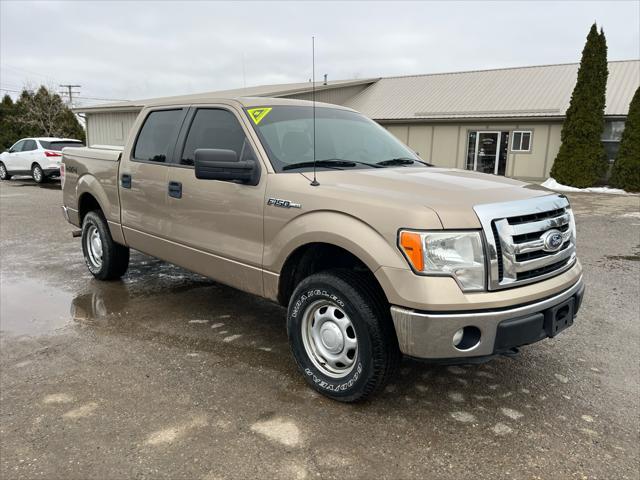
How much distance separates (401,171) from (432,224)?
1.01 metres

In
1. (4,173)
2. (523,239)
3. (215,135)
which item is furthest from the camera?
(4,173)

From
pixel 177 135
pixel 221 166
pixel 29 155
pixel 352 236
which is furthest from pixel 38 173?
pixel 352 236

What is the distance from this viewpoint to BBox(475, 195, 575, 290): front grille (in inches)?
107

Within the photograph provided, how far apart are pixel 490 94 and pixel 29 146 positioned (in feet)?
62.8

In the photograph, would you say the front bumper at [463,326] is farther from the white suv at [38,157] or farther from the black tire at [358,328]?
the white suv at [38,157]

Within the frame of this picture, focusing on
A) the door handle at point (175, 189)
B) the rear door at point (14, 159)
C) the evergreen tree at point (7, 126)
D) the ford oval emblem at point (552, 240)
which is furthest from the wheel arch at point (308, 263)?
Answer: the evergreen tree at point (7, 126)

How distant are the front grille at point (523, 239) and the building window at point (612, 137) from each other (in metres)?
18.3

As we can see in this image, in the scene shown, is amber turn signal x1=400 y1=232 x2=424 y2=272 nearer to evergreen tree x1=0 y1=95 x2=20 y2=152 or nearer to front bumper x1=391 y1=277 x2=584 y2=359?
front bumper x1=391 y1=277 x2=584 y2=359

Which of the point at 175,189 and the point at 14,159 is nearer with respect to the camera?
the point at 175,189

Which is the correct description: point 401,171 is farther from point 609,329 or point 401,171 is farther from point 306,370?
point 609,329

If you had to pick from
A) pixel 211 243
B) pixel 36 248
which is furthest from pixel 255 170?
pixel 36 248

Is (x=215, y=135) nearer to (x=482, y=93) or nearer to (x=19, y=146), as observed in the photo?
(x=19, y=146)

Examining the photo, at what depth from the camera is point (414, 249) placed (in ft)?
8.77

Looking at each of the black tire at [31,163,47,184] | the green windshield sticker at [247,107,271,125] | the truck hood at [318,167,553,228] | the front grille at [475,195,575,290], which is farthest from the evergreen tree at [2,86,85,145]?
the front grille at [475,195,575,290]
